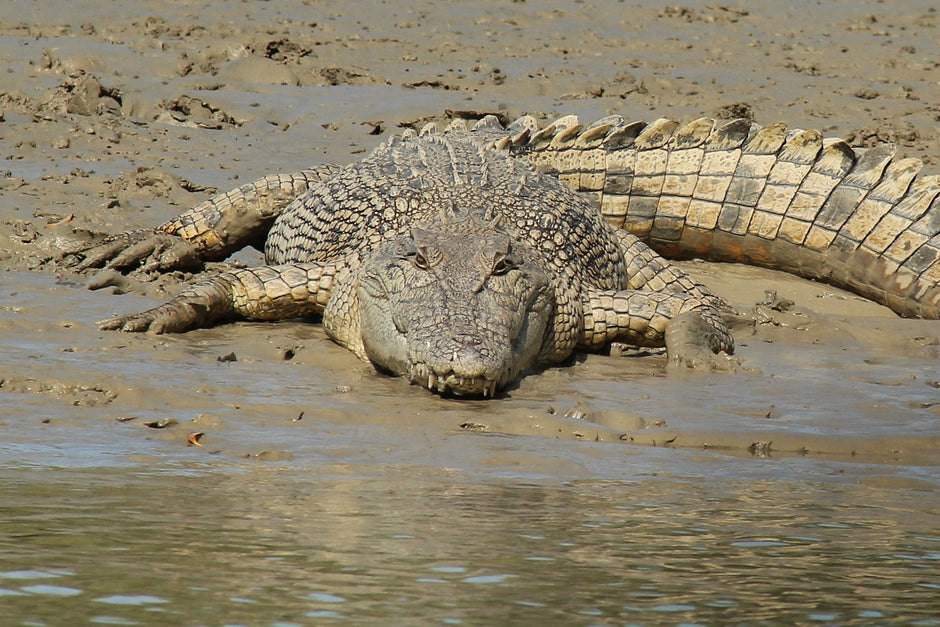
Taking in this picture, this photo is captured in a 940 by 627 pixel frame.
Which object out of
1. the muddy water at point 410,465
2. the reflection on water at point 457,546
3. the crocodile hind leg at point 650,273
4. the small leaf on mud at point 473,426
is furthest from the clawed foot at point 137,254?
the reflection on water at point 457,546

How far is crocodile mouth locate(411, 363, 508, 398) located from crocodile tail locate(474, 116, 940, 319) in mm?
2739

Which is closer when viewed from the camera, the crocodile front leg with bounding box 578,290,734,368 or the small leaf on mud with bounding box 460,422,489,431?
the small leaf on mud with bounding box 460,422,489,431

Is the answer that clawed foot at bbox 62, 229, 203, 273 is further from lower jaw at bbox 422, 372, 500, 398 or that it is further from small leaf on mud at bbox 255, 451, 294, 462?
small leaf on mud at bbox 255, 451, 294, 462

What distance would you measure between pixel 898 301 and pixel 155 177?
4695 millimetres

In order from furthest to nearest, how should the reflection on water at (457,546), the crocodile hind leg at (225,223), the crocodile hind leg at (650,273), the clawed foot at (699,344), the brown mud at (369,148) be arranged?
1. the crocodile hind leg at (225,223)
2. the crocodile hind leg at (650,273)
3. the clawed foot at (699,344)
4. the brown mud at (369,148)
5. the reflection on water at (457,546)

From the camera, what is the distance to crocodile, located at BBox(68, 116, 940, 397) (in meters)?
5.19

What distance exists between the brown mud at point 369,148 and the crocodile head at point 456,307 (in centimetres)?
13

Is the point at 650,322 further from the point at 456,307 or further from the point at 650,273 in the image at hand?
the point at 456,307

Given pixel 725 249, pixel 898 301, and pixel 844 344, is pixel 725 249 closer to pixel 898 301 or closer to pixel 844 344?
pixel 898 301

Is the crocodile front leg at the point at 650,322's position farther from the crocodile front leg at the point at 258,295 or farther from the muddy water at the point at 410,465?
the crocodile front leg at the point at 258,295

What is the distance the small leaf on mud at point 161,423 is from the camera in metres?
4.40

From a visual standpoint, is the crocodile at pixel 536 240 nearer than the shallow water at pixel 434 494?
No

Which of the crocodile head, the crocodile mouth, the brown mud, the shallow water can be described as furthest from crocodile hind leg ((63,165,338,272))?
the crocodile mouth

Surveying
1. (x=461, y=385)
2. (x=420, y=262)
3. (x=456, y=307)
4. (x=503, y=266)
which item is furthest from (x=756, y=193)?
(x=461, y=385)
